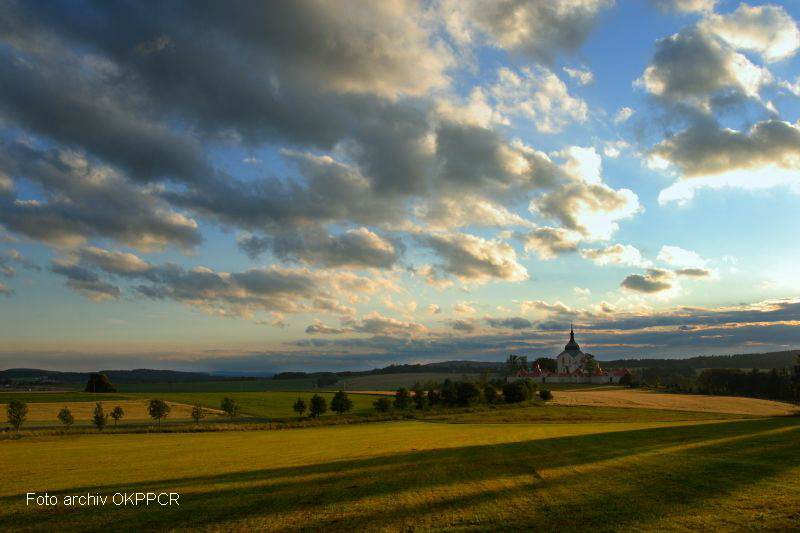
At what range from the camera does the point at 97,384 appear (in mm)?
149750

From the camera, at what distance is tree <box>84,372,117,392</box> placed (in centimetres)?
14875

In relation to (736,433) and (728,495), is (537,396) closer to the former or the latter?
(736,433)

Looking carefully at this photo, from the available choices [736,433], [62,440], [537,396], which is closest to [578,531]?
[736,433]

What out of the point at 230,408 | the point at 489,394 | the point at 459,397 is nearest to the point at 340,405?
the point at 230,408

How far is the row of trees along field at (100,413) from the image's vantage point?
7144cm

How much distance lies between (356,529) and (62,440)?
51542 millimetres

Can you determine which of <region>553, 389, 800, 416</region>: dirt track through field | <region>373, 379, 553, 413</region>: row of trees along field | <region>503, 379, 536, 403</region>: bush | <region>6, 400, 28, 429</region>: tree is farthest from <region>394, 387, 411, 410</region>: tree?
<region>6, 400, 28, 429</region>: tree

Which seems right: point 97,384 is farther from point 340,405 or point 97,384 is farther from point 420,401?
point 420,401

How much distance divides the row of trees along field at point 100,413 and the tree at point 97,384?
68.3 meters

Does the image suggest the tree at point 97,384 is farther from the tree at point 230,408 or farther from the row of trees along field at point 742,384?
the row of trees along field at point 742,384

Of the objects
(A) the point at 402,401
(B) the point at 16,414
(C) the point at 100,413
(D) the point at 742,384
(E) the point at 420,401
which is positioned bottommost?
(D) the point at 742,384

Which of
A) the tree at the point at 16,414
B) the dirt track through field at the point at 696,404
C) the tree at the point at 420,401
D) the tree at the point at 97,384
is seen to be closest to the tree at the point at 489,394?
the dirt track through field at the point at 696,404

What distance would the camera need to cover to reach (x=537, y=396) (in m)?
132

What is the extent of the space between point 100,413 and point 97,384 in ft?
293
